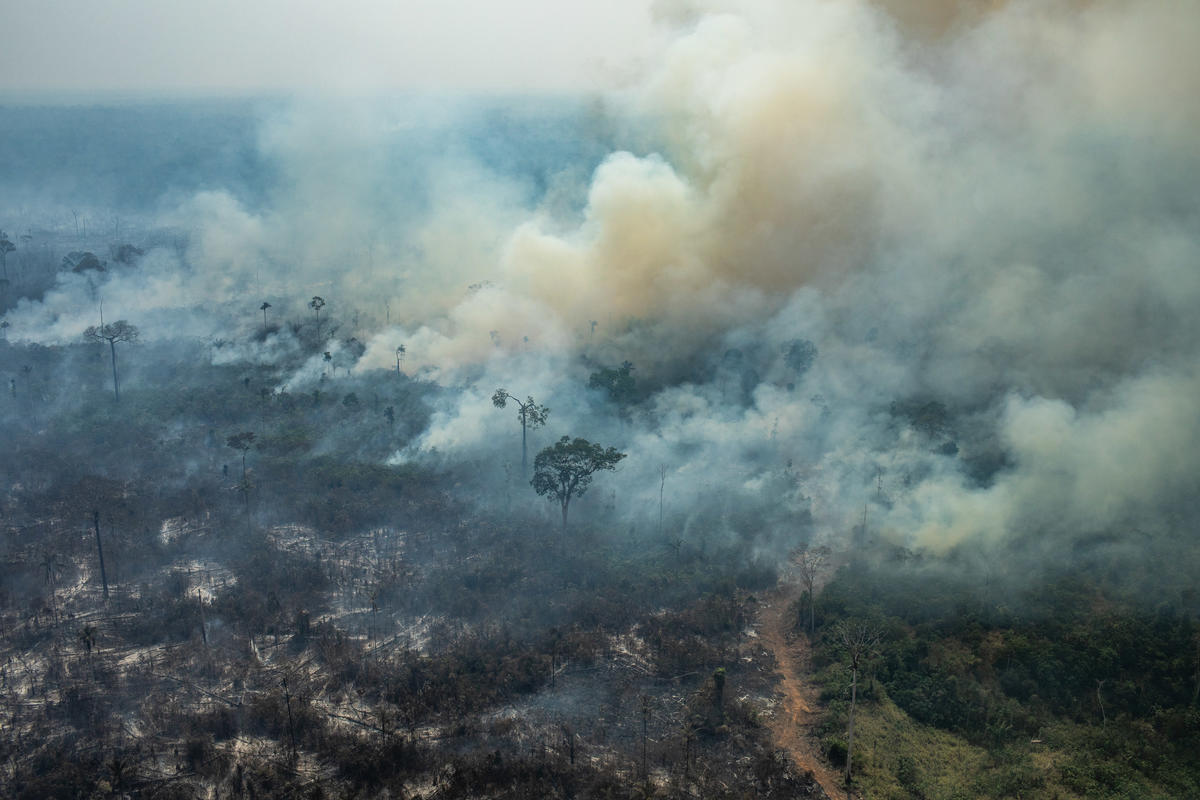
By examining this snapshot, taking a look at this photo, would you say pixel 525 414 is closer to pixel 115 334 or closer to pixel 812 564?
pixel 812 564

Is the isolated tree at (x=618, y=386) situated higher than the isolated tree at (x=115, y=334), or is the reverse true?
the isolated tree at (x=115, y=334)

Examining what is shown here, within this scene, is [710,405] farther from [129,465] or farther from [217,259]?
[217,259]

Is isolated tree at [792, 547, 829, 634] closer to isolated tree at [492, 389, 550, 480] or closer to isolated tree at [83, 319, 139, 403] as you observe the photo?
isolated tree at [492, 389, 550, 480]

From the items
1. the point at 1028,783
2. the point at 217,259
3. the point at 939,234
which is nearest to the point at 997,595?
the point at 1028,783

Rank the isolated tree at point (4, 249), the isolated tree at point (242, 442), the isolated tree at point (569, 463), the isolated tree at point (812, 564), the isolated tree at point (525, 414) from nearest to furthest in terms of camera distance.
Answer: the isolated tree at point (812, 564)
the isolated tree at point (569, 463)
the isolated tree at point (242, 442)
the isolated tree at point (525, 414)
the isolated tree at point (4, 249)

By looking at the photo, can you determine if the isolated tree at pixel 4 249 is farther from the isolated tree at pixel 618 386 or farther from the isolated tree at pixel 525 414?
the isolated tree at pixel 618 386

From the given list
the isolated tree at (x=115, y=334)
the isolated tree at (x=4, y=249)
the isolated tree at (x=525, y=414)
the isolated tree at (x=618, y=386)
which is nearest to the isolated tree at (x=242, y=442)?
the isolated tree at (x=525, y=414)

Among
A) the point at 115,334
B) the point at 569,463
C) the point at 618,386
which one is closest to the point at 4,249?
the point at 115,334
